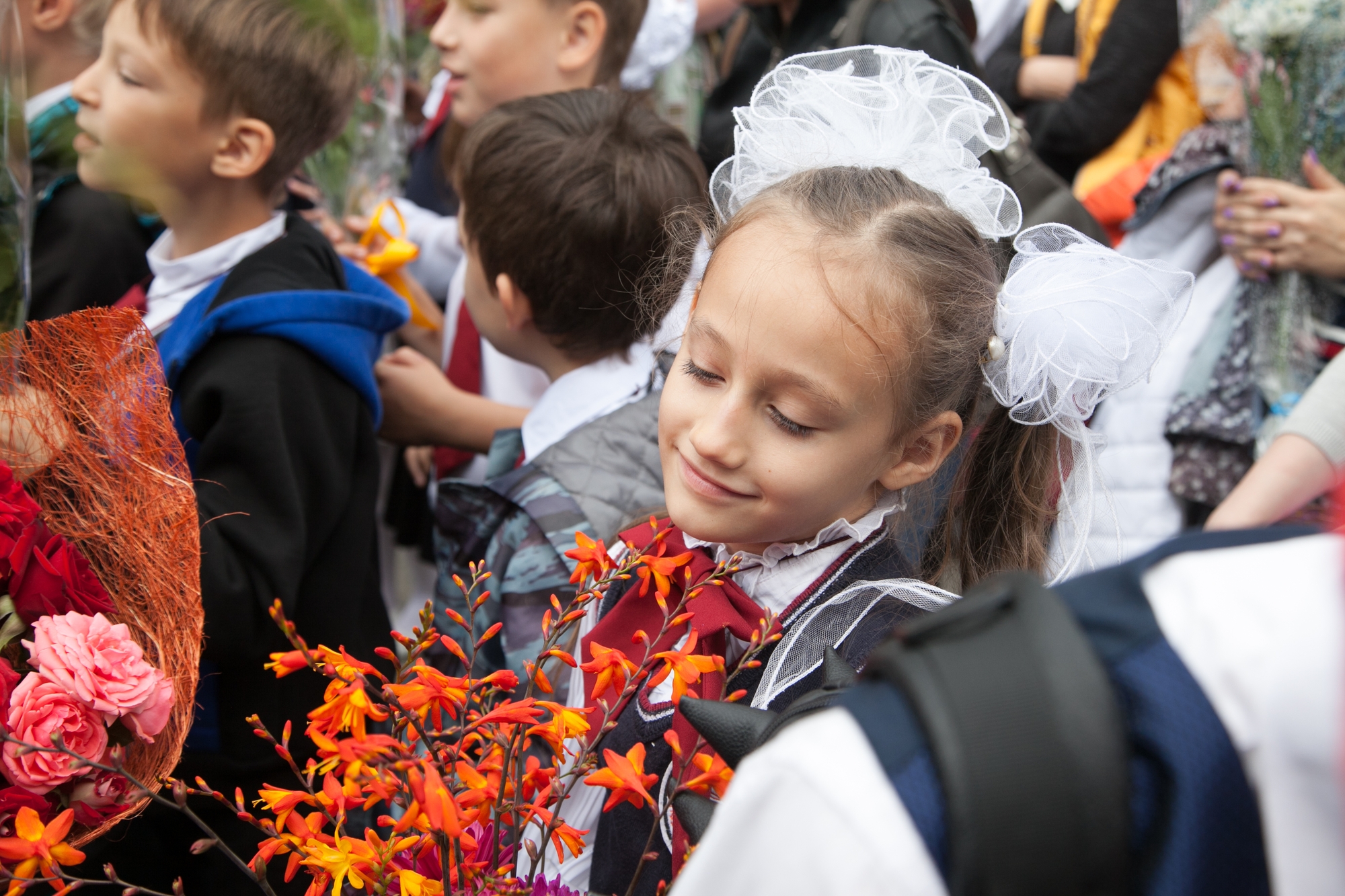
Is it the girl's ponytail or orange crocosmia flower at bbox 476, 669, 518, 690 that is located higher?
orange crocosmia flower at bbox 476, 669, 518, 690

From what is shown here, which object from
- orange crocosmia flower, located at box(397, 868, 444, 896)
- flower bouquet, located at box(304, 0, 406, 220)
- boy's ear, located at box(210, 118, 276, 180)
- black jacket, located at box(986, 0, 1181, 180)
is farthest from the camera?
black jacket, located at box(986, 0, 1181, 180)

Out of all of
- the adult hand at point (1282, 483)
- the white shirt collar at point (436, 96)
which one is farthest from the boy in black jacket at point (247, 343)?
the adult hand at point (1282, 483)

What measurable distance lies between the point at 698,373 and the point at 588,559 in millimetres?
313

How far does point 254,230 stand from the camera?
1976 millimetres

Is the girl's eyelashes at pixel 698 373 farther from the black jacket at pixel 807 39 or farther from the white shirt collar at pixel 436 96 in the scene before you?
the white shirt collar at pixel 436 96

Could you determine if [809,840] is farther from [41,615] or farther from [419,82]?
[419,82]

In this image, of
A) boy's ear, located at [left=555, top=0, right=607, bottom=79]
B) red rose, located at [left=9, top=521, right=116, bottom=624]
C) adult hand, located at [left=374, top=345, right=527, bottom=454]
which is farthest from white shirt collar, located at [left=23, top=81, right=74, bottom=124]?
red rose, located at [left=9, top=521, right=116, bottom=624]

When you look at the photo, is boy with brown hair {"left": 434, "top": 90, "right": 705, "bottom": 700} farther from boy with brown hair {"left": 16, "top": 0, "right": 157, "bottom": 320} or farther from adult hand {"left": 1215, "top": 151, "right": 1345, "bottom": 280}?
adult hand {"left": 1215, "top": 151, "right": 1345, "bottom": 280}

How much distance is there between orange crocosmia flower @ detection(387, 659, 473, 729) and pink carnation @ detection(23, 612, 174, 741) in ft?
1.10

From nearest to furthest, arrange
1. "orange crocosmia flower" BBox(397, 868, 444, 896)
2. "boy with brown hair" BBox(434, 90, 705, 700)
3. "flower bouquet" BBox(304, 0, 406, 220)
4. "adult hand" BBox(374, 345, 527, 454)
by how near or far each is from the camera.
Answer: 1. "orange crocosmia flower" BBox(397, 868, 444, 896)
2. "boy with brown hair" BBox(434, 90, 705, 700)
3. "adult hand" BBox(374, 345, 527, 454)
4. "flower bouquet" BBox(304, 0, 406, 220)

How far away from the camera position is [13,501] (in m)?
1.05

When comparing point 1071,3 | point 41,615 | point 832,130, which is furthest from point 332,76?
point 1071,3

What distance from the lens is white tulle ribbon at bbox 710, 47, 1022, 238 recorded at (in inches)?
52.2

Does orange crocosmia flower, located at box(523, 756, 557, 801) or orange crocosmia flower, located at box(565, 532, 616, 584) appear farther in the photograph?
orange crocosmia flower, located at box(565, 532, 616, 584)
